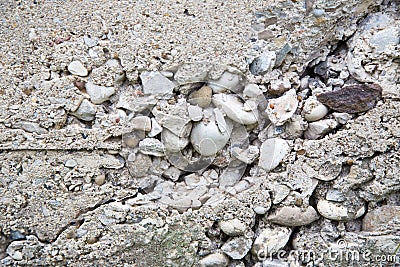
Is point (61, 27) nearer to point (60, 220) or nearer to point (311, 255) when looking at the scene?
point (60, 220)

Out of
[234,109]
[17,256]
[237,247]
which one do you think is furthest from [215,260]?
[17,256]

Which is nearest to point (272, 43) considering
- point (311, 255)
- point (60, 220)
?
point (311, 255)

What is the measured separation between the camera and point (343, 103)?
1198 millimetres

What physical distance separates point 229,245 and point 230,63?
48 centimetres

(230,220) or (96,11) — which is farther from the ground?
(96,11)

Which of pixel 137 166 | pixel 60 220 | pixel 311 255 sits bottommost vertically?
pixel 311 255

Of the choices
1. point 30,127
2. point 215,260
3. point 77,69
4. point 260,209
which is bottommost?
point 215,260

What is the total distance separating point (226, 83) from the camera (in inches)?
47.6

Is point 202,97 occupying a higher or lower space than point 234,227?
higher

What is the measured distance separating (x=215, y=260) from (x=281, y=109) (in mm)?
437

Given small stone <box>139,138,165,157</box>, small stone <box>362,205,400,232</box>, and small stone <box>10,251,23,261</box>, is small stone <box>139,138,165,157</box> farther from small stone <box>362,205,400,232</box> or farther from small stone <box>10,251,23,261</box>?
small stone <box>362,205,400,232</box>

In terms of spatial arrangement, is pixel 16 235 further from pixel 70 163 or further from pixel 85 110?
pixel 85 110

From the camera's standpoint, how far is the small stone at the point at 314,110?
3.96 ft

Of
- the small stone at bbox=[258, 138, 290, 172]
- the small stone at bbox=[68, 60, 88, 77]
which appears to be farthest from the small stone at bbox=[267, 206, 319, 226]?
the small stone at bbox=[68, 60, 88, 77]
